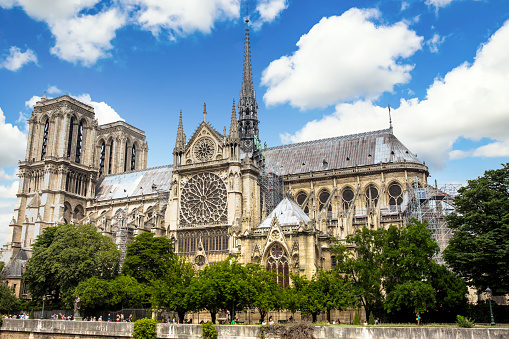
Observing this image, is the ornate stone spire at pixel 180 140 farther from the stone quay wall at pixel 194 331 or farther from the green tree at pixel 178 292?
Answer: the stone quay wall at pixel 194 331

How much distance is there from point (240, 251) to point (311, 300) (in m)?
11.0

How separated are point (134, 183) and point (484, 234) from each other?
55692mm

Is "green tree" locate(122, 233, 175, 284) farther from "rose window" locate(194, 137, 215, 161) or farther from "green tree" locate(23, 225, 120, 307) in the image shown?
"rose window" locate(194, 137, 215, 161)

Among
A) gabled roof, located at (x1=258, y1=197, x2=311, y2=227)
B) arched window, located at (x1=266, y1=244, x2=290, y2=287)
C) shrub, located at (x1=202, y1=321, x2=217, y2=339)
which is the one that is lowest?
shrub, located at (x1=202, y1=321, x2=217, y2=339)

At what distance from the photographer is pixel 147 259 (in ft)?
161

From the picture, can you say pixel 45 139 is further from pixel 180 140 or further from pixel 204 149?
pixel 204 149

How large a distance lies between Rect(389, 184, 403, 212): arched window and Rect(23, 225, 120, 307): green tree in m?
29.8

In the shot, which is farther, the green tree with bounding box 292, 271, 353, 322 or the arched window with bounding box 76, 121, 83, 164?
the arched window with bounding box 76, 121, 83, 164

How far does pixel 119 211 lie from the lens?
69.5m

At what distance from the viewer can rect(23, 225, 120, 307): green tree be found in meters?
45.6

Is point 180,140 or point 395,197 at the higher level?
point 180,140

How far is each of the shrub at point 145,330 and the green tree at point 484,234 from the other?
1958 cm

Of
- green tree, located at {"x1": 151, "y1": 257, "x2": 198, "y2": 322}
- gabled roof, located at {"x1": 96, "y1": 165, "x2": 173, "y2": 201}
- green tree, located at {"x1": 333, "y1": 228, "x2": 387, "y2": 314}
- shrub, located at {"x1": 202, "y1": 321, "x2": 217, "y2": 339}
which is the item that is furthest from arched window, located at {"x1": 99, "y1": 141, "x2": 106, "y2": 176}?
shrub, located at {"x1": 202, "y1": 321, "x2": 217, "y2": 339}

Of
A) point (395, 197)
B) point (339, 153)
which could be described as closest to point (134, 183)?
point (339, 153)
